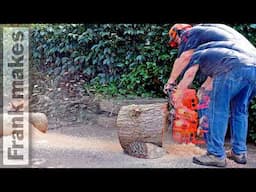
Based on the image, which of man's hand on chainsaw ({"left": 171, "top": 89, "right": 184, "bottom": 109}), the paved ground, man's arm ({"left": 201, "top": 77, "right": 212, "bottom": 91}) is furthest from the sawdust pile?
man's arm ({"left": 201, "top": 77, "right": 212, "bottom": 91})

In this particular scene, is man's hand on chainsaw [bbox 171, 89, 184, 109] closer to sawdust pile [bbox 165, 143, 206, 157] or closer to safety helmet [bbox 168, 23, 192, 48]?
sawdust pile [bbox 165, 143, 206, 157]

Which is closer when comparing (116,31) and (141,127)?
(141,127)

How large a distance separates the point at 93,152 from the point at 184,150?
0.76 meters

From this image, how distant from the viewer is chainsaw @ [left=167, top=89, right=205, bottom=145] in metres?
3.80

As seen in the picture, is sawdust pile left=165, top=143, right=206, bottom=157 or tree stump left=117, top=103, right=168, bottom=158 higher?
tree stump left=117, top=103, right=168, bottom=158

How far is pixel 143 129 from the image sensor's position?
146 inches

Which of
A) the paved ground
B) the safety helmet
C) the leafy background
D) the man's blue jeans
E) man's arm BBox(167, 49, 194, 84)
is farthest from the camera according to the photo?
the leafy background

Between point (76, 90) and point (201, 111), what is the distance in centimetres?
147

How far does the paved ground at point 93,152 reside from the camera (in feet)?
11.9

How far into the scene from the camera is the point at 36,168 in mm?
3518
